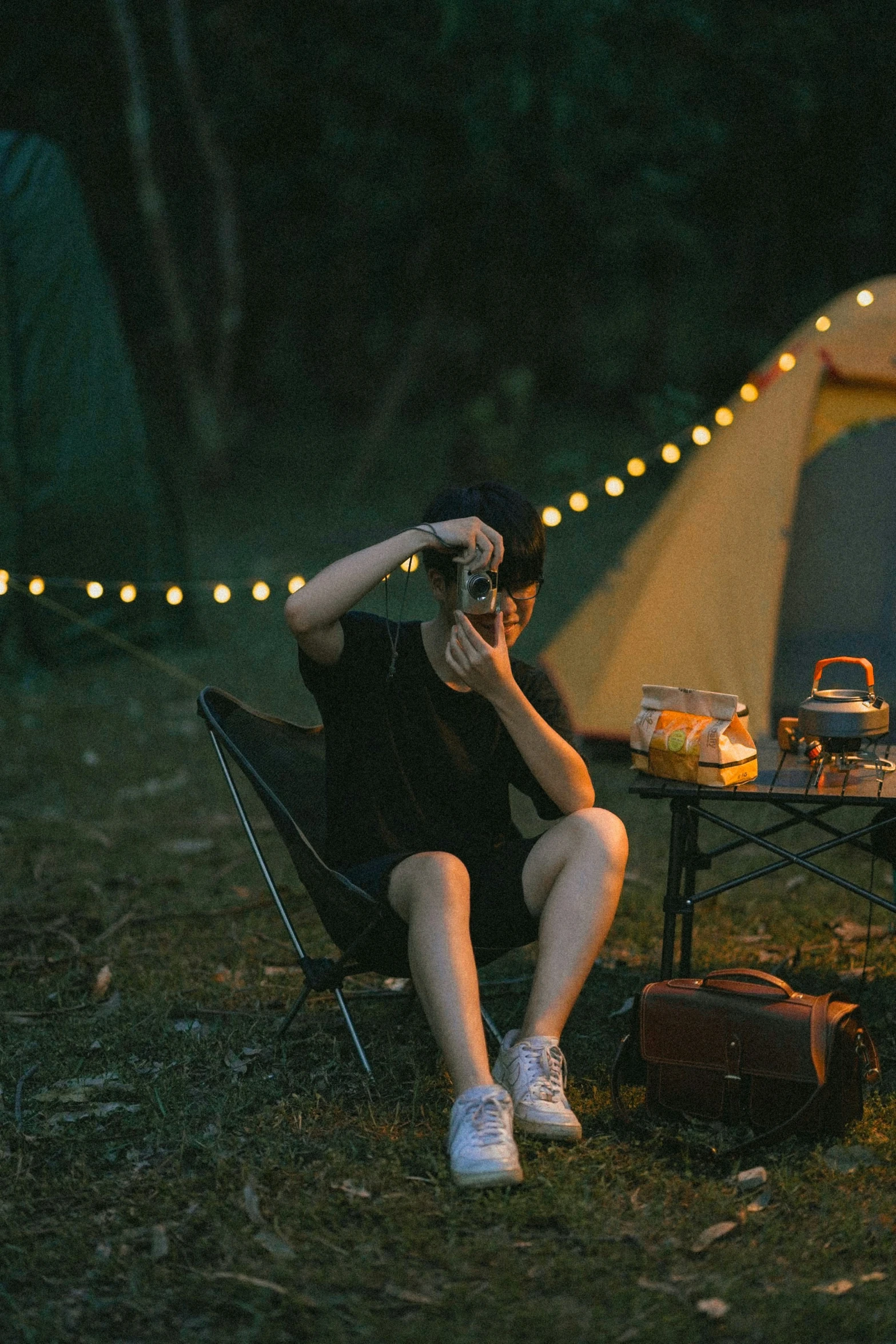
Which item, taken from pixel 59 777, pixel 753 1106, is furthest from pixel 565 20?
pixel 753 1106

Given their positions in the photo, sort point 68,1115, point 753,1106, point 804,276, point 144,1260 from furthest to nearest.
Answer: point 804,276
point 68,1115
point 753,1106
point 144,1260

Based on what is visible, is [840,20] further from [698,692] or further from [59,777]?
[698,692]

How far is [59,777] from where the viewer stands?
5.16m

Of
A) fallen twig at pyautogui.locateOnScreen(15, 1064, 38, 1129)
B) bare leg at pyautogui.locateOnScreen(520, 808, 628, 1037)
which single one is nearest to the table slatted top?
bare leg at pyautogui.locateOnScreen(520, 808, 628, 1037)

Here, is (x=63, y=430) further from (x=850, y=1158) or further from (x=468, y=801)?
(x=850, y=1158)

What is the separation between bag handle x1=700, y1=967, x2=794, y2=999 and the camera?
2.53 metres

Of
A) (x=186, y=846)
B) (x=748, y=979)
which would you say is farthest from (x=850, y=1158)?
(x=186, y=846)

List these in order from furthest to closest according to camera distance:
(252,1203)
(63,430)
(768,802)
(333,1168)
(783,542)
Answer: (63,430), (783,542), (768,802), (333,1168), (252,1203)

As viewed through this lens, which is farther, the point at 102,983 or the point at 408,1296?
the point at 102,983

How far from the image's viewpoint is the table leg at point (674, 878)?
2.77 meters

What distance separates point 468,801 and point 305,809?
430 millimetres

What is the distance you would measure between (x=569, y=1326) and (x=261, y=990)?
1.48 m

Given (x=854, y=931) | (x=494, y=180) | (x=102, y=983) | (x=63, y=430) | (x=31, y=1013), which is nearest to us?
(x=31, y=1013)

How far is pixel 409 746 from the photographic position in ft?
9.33
